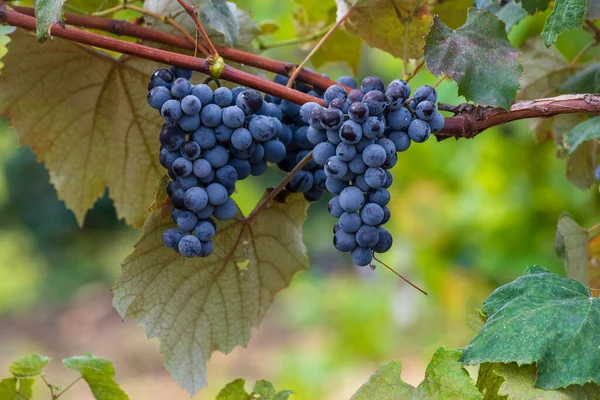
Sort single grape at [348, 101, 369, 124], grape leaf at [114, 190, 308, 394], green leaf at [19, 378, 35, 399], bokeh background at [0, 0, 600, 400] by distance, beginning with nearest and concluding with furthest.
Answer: single grape at [348, 101, 369, 124] → grape leaf at [114, 190, 308, 394] → green leaf at [19, 378, 35, 399] → bokeh background at [0, 0, 600, 400]

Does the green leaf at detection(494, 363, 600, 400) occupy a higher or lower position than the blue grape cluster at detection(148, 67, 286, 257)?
lower

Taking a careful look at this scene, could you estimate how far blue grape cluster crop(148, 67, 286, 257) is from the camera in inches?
26.5

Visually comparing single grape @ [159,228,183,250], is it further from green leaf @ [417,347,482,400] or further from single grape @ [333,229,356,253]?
green leaf @ [417,347,482,400]

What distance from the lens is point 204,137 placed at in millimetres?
677

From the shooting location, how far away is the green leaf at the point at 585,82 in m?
0.92

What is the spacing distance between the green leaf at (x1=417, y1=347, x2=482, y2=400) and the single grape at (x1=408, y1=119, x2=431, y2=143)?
0.67ft

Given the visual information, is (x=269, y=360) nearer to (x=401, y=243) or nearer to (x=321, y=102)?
(x=401, y=243)

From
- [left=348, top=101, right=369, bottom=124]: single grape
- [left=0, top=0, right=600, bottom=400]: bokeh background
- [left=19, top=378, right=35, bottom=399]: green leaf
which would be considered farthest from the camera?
[left=0, top=0, right=600, bottom=400]: bokeh background

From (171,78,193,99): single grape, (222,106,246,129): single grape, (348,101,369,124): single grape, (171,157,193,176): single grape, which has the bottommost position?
(348,101,369,124): single grape

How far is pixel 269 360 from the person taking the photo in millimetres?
6633

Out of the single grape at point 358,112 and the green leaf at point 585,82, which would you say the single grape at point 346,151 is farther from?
Answer: the green leaf at point 585,82

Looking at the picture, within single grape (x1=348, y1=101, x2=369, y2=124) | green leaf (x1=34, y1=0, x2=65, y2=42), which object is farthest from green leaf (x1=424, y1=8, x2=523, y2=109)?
green leaf (x1=34, y1=0, x2=65, y2=42)

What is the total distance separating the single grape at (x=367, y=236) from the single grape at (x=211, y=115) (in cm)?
18

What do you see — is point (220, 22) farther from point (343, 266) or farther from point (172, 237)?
point (343, 266)
